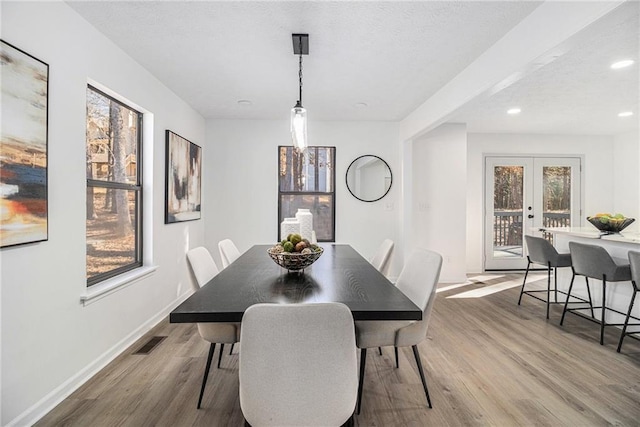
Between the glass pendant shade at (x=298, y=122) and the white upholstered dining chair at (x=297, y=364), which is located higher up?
the glass pendant shade at (x=298, y=122)

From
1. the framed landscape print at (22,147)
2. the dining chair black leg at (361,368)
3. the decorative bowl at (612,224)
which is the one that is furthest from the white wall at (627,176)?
the framed landscape print at (22,147)

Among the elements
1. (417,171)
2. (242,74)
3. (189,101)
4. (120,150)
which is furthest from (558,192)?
(120,150)

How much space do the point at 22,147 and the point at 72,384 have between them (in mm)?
1486

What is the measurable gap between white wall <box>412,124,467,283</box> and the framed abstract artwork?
10.4ft

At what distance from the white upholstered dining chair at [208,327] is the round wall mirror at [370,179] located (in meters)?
3.04

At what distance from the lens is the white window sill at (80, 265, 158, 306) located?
235 centimetres

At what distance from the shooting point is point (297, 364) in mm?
1188

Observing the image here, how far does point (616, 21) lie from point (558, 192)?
202 inches

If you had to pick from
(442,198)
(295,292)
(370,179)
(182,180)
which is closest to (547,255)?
(442,198)

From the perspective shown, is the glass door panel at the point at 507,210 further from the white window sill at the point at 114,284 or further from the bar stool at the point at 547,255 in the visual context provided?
the white window sill at the point at 114,284

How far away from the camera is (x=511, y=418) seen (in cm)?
191

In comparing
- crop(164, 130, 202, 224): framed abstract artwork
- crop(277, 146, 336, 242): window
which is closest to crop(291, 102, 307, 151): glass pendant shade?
crop(164, 130, 202, 224): framed abstract artwork

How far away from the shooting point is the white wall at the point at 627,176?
18.4ft

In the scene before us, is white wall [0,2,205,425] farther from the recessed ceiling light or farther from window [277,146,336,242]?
the recessed ceiling light
